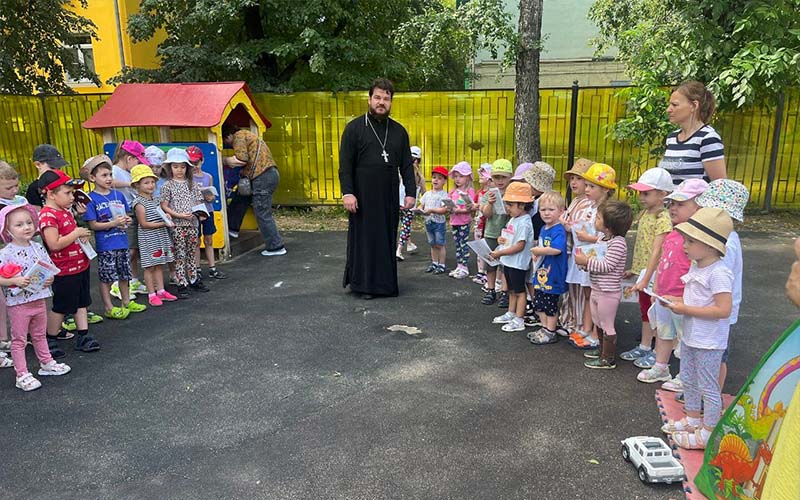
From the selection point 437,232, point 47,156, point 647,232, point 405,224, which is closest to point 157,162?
point 47,156

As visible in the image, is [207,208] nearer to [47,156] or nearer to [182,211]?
[182,211]

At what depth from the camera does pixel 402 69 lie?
494 inches

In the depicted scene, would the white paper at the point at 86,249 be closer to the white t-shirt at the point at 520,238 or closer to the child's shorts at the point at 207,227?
the child's shorts at the point at 207,227

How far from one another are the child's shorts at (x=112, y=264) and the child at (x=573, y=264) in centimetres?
400

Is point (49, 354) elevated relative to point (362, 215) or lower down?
lower down

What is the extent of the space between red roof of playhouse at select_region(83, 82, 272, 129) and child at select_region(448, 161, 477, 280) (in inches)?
124

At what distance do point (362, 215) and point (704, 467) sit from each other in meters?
4.09

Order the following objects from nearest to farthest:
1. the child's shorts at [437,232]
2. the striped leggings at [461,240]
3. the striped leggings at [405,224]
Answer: the striped leggings at [461,240], the child's shorts at [437,232], the striped leggings at [405,224]

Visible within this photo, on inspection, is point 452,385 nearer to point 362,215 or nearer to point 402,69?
point 362,215

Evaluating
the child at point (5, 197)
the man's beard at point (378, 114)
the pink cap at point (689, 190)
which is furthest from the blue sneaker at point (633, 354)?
the child at point (5, 197)

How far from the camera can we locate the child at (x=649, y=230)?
3908 mm

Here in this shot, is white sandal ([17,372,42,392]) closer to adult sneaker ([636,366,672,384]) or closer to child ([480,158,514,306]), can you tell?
child ([480,158,514,306])

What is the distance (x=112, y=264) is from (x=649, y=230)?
4.63 metres

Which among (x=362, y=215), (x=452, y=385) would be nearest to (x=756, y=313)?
(x=452, y=385)
